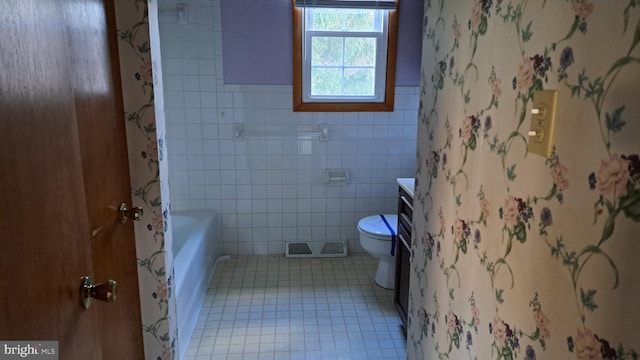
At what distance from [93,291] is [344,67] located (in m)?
2.65

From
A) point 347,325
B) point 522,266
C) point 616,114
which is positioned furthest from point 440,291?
point 347,325

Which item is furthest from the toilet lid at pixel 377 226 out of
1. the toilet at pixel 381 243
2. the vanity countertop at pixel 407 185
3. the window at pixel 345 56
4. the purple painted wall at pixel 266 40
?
the purple painted wall at pixel 266 40

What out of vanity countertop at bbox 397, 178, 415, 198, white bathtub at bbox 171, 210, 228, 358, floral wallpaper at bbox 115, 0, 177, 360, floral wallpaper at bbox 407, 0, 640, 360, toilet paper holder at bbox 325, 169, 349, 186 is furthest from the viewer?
toilet paper holder at bbox 325, 169, 349, 186

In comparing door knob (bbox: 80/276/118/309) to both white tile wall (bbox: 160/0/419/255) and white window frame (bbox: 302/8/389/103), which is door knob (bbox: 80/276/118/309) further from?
white window frame (bbox: 302/8/389/103)

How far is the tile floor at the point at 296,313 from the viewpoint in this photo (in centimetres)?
231

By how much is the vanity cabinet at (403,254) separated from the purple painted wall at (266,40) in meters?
1.35

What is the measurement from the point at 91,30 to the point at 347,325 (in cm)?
199

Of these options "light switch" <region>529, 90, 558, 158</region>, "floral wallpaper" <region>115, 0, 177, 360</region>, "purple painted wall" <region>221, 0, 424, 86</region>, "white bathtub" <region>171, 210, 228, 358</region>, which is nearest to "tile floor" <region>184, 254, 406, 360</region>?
"white bathtub" <region>171, 210, 228, 358</region>

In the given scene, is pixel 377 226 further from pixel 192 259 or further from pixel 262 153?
pixel 192 259

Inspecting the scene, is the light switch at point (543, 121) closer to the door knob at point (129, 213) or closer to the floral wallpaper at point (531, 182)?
the floral wallpaper at point (531, 182)

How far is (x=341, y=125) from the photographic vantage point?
11.1 ft

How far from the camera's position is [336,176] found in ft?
11.3

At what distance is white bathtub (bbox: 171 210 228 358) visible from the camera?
2346 millimetres

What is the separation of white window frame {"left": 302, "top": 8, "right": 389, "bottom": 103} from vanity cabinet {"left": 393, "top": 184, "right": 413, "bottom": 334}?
1.18m
